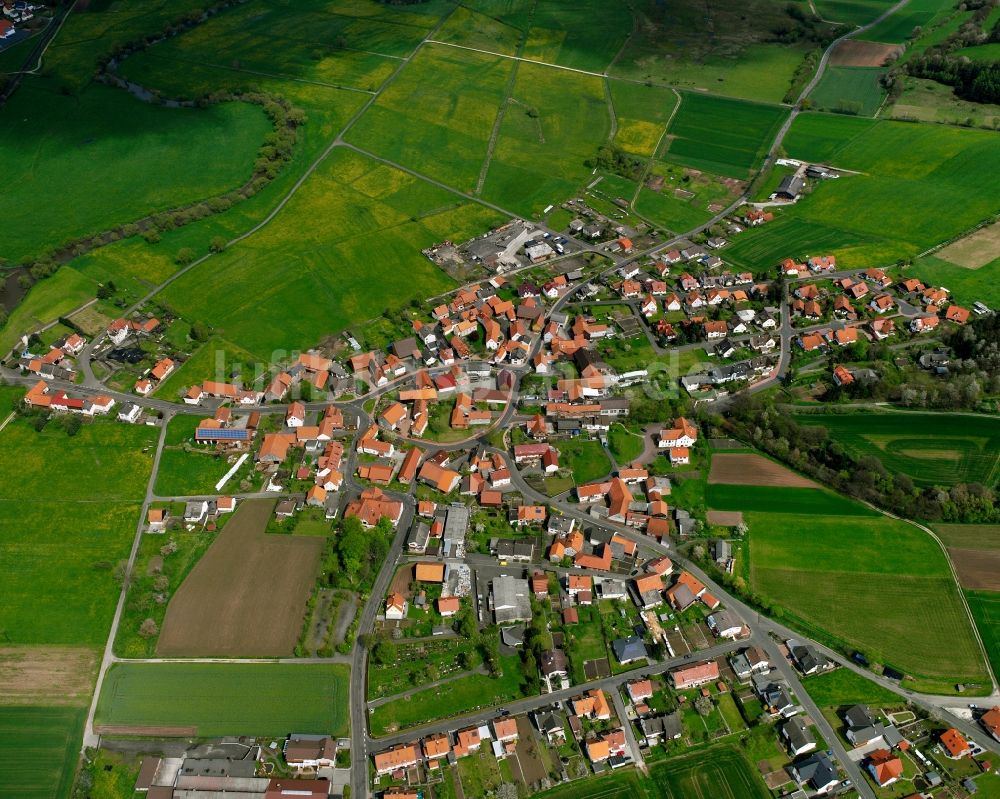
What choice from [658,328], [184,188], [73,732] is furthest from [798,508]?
[184,188]

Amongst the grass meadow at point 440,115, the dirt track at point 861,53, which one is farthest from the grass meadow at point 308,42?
the dirt track at point 861,53

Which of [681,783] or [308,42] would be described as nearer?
→ [681,783]

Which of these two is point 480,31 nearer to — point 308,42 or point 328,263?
point 308,42

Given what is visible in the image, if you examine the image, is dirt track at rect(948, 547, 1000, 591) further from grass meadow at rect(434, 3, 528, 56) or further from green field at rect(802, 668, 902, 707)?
grass meadow at rect(434, 3, 528, 56)

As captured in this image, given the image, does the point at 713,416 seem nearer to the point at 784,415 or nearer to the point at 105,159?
the point at 784,415

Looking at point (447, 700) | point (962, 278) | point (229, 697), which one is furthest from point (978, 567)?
point (229, 697)

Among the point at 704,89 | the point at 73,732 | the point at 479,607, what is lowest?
the point at 73,732

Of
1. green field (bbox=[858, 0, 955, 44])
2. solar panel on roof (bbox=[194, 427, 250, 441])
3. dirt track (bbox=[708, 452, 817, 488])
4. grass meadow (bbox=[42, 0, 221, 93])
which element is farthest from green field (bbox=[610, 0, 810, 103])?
solar panel on roof (bbox=[194, 427, 250, 441])

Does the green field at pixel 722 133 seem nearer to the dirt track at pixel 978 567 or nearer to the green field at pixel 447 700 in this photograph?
the dirt track at pixel 978 567
